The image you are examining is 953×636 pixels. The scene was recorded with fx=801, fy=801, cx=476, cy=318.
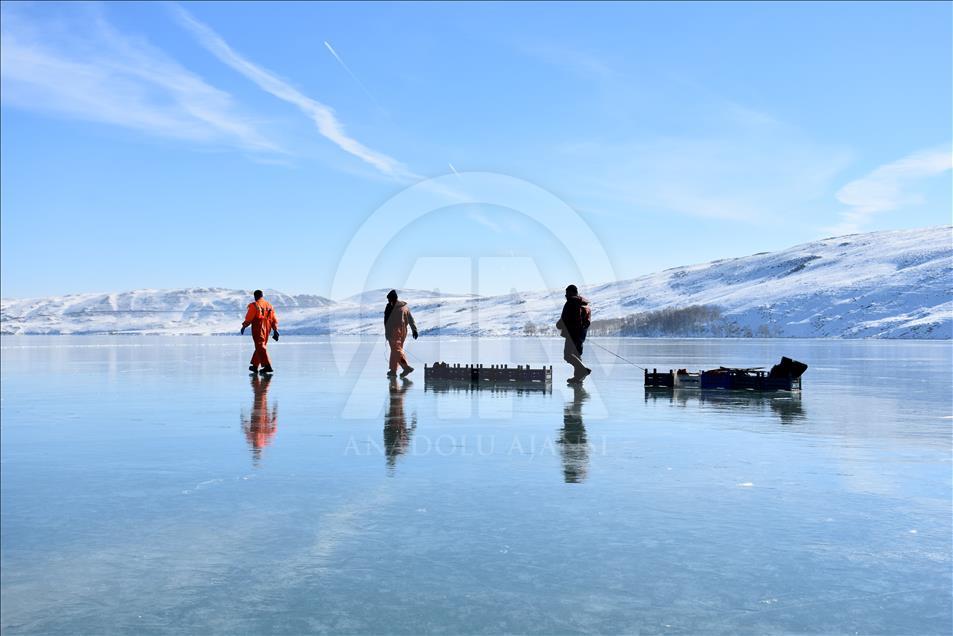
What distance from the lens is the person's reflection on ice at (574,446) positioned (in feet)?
33.1

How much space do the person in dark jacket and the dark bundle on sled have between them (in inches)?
88.6

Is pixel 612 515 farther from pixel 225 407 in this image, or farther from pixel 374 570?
pixel 225 407

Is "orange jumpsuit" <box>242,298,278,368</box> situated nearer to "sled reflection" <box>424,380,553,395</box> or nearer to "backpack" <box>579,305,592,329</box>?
"sled reflection" <box>424,380,553,395</box>

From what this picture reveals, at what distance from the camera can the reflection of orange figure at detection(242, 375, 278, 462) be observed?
40.3 feet

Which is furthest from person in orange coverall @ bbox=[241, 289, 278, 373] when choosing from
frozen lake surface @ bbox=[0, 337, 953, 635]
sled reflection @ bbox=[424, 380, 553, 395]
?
frozen lake surface @ bbox=[0, 337, 953, 635]

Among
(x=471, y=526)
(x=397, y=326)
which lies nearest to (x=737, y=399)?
(x=397, y=326)

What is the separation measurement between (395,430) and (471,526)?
22.8 ft

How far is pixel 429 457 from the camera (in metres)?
11.2

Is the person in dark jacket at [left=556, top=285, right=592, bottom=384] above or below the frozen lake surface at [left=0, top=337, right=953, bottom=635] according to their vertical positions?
above

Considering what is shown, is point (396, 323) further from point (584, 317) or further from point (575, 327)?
point (584, 317)

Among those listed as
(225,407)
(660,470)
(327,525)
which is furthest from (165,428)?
(660,470)

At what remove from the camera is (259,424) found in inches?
577

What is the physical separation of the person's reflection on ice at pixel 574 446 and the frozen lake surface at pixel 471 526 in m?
0.08

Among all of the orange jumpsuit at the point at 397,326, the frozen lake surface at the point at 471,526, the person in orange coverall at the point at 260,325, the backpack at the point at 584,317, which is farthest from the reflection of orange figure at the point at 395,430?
the person in orange coverall at the point at 260,325
